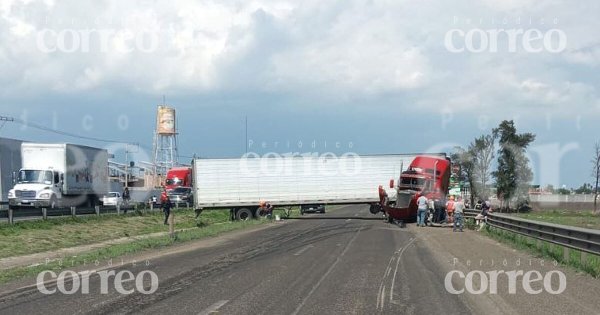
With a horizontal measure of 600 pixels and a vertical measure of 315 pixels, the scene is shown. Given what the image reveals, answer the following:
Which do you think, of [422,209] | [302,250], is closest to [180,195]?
[422,209]

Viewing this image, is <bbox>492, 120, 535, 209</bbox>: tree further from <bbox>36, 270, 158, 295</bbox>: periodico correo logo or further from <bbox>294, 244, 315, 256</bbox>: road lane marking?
<bbox>36, 270, 158, 295</bbox>: periodico correo logo

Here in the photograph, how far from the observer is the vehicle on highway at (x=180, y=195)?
181ft

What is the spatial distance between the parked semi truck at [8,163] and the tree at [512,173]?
59515 millimetres

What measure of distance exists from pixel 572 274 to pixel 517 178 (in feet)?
243

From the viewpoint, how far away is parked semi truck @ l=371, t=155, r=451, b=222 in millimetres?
36875

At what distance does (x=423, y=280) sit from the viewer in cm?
1247

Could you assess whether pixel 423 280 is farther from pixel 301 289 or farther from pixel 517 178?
pixel 517 178

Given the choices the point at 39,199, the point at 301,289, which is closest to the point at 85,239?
the point at 39,199

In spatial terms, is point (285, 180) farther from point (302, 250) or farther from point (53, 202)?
point (302, 250)

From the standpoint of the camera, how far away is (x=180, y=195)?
55656mm

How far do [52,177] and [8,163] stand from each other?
4.22 metres

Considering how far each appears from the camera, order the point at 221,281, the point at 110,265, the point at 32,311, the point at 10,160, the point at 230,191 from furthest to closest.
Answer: the point at 230,191, the point at 10,160, the point at 110,265, the point at 221,281, the point at 32,311

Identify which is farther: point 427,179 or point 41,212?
point 427,179

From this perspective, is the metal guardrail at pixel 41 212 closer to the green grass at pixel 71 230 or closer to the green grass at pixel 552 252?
the green grass at pixel 71 230
